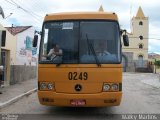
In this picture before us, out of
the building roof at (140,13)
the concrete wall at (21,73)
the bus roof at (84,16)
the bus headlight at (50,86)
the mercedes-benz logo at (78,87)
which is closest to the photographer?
the mercedes-benz logo at (78,87)

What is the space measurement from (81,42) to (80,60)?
0.57 meters

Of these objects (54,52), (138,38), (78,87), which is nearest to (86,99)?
(78,87)

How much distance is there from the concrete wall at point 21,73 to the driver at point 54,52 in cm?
1198

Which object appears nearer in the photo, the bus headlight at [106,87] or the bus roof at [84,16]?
the bus headlight at [106,87]

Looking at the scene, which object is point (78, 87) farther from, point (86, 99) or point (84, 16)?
point (84, 16)

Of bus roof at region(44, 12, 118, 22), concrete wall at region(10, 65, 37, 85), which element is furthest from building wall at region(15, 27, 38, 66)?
bus roof at region(44, 12, 118, 22)

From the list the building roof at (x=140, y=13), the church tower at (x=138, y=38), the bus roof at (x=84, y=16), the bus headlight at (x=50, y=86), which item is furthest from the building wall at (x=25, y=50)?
the building roof at (x=140, y=13)

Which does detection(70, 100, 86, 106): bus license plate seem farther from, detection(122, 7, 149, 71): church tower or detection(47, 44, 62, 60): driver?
detection(122, 7, 149, 71): church tower

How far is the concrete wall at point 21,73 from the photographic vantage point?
23934mm

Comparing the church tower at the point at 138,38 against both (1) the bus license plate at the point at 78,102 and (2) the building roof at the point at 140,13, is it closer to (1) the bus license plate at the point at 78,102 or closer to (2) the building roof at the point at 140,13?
(2) the building roof at the point at 140,13

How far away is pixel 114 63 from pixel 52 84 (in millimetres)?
1908

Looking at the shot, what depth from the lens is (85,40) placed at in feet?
38.8

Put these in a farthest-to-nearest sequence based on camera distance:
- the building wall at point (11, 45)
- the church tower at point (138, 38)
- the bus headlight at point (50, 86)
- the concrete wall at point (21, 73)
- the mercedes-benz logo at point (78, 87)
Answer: the church tower at point (138, 38) → the concrete wall at point (21, 73) → the building wall at point (11, 45) → the bus headlight at point (50, 86) → the mercedes-benz logo at point (78, 87)

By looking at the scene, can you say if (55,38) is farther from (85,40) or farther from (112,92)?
(112,92)
